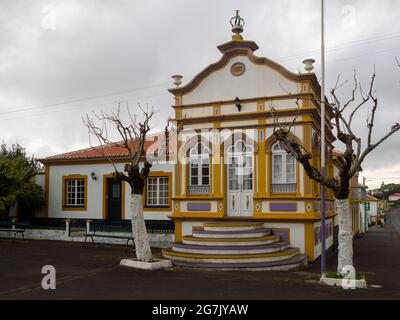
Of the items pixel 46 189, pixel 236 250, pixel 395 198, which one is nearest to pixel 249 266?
pixel 236 250

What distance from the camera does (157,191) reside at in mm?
20797

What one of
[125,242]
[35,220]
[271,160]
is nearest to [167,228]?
[125,242]

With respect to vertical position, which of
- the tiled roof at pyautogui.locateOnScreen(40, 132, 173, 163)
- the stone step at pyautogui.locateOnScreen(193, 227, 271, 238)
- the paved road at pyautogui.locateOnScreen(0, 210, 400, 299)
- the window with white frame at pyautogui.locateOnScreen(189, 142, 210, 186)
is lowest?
the paved road at pyautogui.locateOnScreen(0, 210, 400, 299)

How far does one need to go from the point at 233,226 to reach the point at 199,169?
9.06ft

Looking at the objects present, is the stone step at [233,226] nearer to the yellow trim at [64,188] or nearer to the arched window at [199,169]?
the arched window at [199,169]

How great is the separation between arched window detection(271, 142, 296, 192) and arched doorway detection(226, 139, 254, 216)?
77 cm

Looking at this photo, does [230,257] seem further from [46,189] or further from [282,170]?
[46,189]

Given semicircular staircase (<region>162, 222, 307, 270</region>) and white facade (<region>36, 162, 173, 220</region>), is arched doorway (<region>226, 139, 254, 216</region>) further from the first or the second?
white facade (<region>36, 162, 173, 220</region>)

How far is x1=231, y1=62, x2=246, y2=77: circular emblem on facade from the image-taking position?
15924mm

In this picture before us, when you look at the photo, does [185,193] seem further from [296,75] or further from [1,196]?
[1,196]

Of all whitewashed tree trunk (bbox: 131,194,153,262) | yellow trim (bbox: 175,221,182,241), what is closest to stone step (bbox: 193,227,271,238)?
yellow trim (bbox: 175,221,182,241)

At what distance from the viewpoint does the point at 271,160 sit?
15.4m

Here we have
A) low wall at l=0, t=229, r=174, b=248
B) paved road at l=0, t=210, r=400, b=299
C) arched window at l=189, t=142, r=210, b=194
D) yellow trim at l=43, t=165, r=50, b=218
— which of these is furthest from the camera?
yellow trim at l=43, t=165, r=50, b=218

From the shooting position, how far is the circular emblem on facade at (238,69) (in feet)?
52.2
